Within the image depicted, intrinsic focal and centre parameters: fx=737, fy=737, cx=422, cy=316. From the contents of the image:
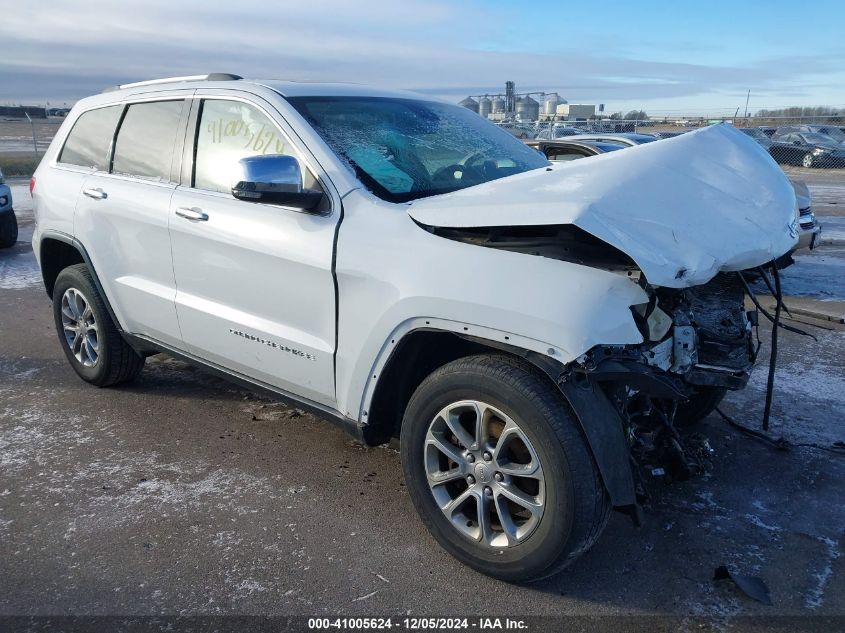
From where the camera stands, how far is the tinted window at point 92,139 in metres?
4.65

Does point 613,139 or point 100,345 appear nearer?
point 100,345

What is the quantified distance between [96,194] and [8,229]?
22.2ft

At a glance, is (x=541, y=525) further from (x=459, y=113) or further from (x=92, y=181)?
(x=92, y=181)

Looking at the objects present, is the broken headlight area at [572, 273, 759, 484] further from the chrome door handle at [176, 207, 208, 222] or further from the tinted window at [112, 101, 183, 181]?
the tinted window at [112, 101, 183, 181]

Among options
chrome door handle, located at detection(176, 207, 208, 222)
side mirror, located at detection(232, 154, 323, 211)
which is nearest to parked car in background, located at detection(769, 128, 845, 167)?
chrome door handle, located at detection(176, 207, 208, 222)

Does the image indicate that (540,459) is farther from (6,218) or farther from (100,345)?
(6,218)

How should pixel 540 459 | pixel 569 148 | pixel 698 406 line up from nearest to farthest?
pixel 540 459 → pixel 698 406 → pixel 569 148

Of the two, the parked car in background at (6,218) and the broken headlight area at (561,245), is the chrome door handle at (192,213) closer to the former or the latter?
the broken headlight area at (561,245)

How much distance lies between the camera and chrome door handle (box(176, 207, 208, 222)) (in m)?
3.76

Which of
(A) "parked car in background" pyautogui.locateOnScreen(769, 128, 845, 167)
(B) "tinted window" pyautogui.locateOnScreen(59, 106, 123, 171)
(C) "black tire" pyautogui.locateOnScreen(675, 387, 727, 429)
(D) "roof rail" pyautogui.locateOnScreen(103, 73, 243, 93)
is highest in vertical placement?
(D) "roof rail" pyautogui.locateOnScreen(103, 73, 243, 93)

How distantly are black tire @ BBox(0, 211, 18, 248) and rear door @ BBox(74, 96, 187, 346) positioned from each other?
21.1 ft

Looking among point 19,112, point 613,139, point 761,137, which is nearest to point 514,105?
point 761,137

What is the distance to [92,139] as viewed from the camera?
4.80m

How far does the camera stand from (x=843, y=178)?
70.1 feet
